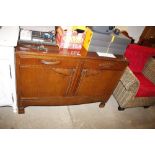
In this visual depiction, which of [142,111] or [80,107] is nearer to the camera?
[80,107]

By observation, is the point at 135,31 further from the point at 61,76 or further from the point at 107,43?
the point at 61,76

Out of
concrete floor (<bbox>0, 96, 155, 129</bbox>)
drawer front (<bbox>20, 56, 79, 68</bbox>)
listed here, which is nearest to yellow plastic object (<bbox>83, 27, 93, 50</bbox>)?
drawer front (<bbox>20, 56, 79, 68</bbox>)

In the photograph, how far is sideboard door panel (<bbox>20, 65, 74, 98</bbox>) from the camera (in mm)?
1731

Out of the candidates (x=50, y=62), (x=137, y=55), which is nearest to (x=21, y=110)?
(x=50, y=62)

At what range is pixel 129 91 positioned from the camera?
2303 millimetres

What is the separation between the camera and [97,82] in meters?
2.09

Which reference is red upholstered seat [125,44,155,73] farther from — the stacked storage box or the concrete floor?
the concrete floor

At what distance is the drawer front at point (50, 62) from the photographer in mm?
1621

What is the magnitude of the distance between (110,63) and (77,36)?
511 millimetres

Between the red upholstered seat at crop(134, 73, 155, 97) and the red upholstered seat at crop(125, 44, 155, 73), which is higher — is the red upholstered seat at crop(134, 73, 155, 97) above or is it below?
below
